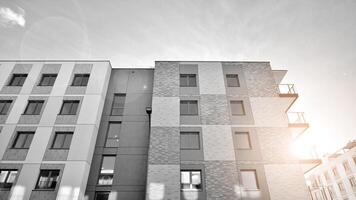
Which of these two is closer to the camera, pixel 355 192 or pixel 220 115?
pixel 220 115

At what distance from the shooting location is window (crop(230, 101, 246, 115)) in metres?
16.3

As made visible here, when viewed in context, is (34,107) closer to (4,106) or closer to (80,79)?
(4,106)

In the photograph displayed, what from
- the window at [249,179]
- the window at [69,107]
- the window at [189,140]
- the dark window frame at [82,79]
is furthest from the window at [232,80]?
the window at [69,107]

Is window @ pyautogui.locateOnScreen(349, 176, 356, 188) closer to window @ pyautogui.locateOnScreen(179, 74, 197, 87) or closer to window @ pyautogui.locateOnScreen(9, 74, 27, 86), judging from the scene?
window @ pyautogui.locateOnScreen(179, 74, 197, 87)

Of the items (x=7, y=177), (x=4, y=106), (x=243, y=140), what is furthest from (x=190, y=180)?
(x=4, y=106)

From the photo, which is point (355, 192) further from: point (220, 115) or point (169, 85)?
point (169, 85)

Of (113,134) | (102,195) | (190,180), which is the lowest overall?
(102,195)

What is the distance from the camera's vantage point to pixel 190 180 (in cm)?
1344

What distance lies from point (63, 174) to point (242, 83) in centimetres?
1542

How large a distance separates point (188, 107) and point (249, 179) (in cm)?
694

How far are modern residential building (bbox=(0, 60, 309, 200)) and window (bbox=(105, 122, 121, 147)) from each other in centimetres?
9

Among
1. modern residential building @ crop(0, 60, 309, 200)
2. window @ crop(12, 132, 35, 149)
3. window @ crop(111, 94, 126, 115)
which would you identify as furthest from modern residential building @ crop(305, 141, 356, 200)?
window @ crop(12, 132, 35, 149)

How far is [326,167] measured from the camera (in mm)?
46156

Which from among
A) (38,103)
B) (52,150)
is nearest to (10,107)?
(38,103)
